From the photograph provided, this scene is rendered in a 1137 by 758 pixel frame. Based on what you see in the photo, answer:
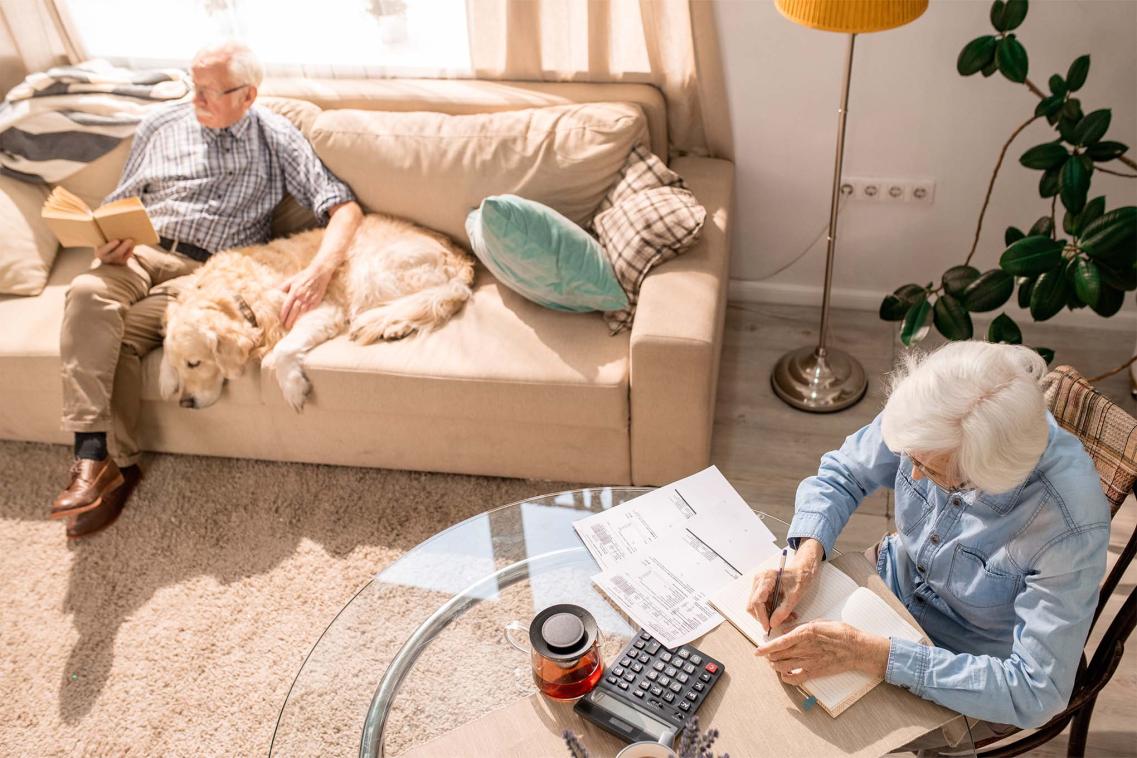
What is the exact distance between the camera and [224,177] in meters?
2.71

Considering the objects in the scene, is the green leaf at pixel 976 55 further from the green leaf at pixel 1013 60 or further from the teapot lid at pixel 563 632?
the teapot lid at pixel 563 632

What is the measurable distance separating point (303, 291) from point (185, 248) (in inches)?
20.0

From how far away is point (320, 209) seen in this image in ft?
Result: 8.79

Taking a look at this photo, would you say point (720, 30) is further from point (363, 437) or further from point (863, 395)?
point (363, 437)

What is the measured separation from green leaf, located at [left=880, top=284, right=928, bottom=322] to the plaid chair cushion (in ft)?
1.87

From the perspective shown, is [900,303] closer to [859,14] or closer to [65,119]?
[859,14]

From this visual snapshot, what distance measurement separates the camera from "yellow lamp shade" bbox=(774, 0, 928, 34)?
6.49ft

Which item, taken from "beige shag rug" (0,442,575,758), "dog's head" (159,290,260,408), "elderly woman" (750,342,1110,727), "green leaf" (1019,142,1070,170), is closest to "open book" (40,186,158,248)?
"dog's head" (159,290,260,408)

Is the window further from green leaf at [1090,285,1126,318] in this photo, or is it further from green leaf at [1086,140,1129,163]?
green leaf at [1090,285,1126,318]

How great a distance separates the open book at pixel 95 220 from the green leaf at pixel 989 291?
82.8 inches

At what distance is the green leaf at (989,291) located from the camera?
2309mm

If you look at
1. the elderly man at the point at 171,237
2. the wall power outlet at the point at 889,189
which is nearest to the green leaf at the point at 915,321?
the wall power outlet at the point at 889,189

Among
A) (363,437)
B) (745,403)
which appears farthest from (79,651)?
(745,403)

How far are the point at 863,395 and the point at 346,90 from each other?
1.77 metres
